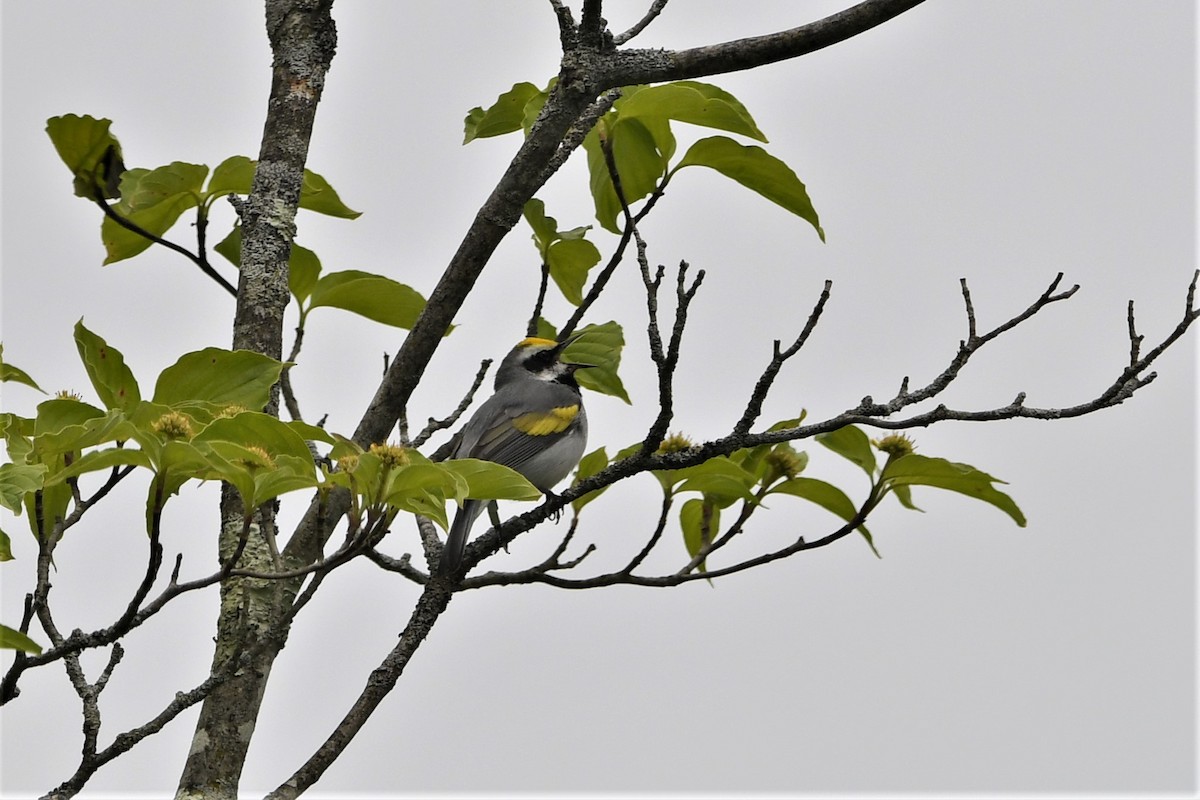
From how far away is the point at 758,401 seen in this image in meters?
2.79

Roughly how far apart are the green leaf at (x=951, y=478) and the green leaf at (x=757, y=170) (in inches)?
23.7

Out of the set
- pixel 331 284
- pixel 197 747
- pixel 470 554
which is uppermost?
pixel 331 284

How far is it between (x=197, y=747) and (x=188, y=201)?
4.85 feet

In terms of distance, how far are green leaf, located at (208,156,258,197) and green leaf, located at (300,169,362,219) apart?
158 mm

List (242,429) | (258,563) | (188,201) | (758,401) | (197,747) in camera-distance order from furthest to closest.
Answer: (188,201) < (258,563) < (197,747) < (758,401) < (242,429)

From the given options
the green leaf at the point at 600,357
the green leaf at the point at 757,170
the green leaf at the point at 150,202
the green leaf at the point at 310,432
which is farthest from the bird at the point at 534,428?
the green leaf at the point at 310,432

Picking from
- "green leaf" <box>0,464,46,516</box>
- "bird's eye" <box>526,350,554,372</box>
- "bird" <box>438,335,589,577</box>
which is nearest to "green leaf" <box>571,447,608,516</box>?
"green leaf" <box>0,464,46,516</box>

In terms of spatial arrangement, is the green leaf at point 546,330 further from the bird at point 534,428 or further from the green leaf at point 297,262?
the bird at point 534,428

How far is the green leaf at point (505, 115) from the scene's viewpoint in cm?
347

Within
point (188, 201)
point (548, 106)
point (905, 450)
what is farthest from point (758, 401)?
point (188, 201)

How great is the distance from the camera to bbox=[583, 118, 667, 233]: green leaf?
128 inches

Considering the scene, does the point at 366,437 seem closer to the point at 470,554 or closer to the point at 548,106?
the point at 470,554

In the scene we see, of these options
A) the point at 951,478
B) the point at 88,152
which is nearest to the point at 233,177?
the point at 88,152

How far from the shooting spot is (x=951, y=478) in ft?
10.6
